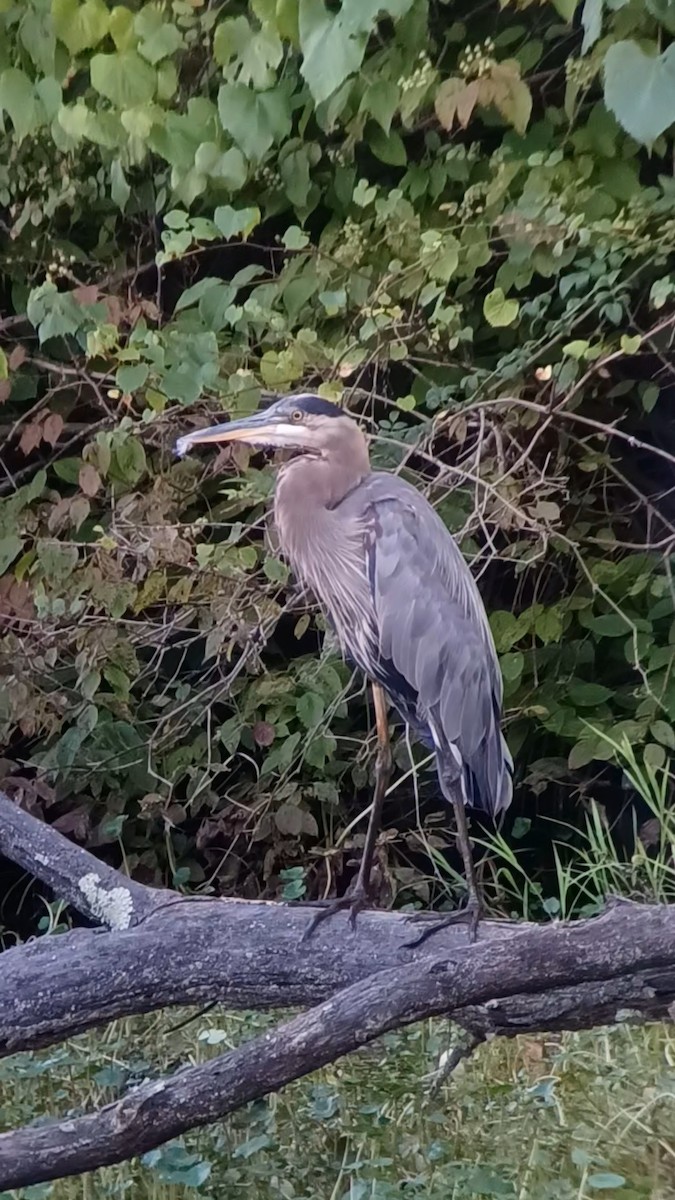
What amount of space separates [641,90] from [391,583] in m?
0.73

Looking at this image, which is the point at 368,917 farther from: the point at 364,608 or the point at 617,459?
the point at 617,459

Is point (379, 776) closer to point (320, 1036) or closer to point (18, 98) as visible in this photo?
point (320, 1036)

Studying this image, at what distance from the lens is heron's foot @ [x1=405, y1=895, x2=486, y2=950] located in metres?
1.46

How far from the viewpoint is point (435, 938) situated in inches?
57.6

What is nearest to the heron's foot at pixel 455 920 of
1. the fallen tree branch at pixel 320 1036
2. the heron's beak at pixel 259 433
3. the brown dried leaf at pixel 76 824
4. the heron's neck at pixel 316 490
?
the fallen tree branch at pixel 320 1036

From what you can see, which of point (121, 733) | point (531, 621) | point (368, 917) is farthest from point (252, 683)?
point (368, 917)

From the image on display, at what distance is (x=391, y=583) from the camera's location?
5.61 ft

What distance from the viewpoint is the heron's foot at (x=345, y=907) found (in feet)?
4.90

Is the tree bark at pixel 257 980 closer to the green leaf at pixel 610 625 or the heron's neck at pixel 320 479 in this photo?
the heron's neck at pixel 320 479

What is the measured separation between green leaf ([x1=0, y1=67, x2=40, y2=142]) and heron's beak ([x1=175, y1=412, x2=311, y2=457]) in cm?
71

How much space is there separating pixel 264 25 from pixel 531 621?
1173mm

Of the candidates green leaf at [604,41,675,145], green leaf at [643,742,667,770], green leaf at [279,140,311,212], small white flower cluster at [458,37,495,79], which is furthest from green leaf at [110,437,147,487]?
green leaf at [604,41,675,145]

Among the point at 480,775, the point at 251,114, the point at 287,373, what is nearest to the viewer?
the point at 480,775

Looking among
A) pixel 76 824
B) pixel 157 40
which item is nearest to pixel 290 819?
pixel 76 824
